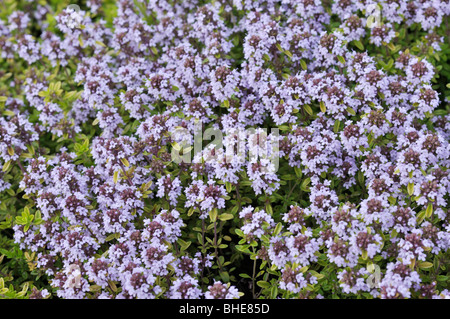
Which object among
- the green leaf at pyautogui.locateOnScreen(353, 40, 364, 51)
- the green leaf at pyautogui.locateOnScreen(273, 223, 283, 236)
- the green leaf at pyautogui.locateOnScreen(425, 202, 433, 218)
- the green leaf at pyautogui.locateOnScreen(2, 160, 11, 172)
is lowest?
the green leaf at pyautogui.locateOnScreen(2, 160, 11, 172)

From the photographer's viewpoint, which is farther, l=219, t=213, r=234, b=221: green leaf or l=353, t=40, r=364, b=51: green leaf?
l=353, t=40, r=364, b=51: green leaf

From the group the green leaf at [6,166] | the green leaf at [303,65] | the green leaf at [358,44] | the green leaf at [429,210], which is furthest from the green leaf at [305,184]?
the green leaf at [6,166]

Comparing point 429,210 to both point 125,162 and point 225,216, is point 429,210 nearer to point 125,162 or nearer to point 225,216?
point 225,216

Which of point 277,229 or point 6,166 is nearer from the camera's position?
point 277,229

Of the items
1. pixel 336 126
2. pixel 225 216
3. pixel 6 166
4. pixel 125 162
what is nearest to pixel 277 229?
pixel 225 216

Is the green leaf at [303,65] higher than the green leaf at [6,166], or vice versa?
the green leaf at [303,65]

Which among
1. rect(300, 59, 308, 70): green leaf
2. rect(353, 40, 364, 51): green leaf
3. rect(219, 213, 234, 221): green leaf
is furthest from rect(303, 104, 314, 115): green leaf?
rect(219, 213, 234, 221): green leaf

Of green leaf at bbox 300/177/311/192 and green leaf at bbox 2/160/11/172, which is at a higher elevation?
green leaf at bbox 300/177/311/192

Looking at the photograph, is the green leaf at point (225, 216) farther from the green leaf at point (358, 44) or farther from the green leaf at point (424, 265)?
the green leaf at point (358, 44)

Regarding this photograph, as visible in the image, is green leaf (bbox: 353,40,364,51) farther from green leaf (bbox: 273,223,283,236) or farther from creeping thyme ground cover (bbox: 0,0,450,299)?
green leaf (bbox: 273,223,283,236)
